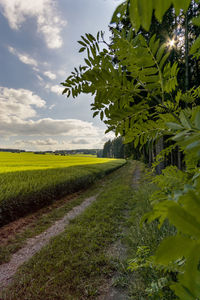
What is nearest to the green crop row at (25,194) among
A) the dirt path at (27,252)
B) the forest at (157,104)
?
the dirt path at (27,252)

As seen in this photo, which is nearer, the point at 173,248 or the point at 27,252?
the point at 173,248

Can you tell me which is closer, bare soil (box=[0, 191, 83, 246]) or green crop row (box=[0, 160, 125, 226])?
bare soil (box=[0, 191, 83, 246])

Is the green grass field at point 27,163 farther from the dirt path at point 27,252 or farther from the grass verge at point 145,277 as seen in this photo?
the grass verge at point 145,277

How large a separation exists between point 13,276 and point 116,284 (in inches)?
88.2

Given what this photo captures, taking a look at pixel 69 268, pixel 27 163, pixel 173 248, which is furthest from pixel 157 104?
pixel 27 163

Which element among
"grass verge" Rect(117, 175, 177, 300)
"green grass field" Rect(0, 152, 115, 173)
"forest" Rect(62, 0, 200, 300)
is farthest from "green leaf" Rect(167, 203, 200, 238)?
"green grass field" Rect(0, 152, 115, 173)

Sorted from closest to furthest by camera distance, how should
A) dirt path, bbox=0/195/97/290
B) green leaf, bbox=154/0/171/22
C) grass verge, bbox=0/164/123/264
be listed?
1. green leaf, bbox=154/0/171/22
2. dirt path, bbox=0/195/97/290
3. grass verge, bbox=0/164/123/264

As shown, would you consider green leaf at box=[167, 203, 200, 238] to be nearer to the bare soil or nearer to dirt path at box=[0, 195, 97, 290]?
dirt path at box=[0, 195, 97, 290]

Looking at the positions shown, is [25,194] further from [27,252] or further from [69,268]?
[69,268]

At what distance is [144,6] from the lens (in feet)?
0.77

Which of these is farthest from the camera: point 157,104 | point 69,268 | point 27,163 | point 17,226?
point 27,163

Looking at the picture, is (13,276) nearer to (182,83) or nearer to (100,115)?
(100,115)

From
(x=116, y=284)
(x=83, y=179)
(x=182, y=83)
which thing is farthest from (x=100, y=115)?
(x=83, y=179)

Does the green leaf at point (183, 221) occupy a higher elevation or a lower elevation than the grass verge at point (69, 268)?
higher
